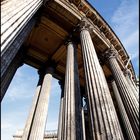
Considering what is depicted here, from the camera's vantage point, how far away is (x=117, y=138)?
6570mm

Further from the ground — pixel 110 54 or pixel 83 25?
pixel 83 25

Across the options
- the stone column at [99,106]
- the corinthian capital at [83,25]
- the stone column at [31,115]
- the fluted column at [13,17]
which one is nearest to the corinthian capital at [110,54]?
the corinthian capital at [83,25]

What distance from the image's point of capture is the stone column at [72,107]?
8734 mm

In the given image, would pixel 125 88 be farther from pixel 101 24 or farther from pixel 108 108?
pixel 101 24

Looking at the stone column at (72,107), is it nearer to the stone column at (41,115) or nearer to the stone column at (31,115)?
the stone column at (41,115)

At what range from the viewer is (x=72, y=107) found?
9.80 meters

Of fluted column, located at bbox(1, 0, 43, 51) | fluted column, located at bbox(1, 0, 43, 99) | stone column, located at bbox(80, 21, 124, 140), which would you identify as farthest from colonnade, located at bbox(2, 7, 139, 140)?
fluted column, located at bbox(1, 0, 43, 51)

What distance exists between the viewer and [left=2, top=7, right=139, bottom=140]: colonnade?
7379 mm

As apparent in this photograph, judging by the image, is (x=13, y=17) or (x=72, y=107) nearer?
(x=13, y=17)

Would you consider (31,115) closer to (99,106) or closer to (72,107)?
(72,107)

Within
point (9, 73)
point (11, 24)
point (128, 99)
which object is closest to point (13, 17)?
point (11, 24)

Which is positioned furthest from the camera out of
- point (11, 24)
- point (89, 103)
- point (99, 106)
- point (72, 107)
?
point (72, 107)

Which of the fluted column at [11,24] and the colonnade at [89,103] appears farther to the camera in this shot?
the colonnade at [89,103]

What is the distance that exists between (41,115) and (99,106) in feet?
24.0
